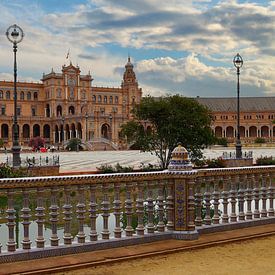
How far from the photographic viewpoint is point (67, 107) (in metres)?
117

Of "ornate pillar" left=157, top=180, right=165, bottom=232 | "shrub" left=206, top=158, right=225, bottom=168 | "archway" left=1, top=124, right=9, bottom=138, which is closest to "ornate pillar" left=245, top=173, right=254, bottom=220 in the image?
"ornate pillar" left=157, top=180, right=165, bottom=232

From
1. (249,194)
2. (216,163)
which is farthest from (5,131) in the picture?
(249,194)

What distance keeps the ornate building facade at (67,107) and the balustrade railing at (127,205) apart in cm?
8445

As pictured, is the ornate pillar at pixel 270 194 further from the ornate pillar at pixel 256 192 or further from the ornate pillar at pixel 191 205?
the ornate pillar at pixel 191 205

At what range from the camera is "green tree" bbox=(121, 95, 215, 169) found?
86.0 feet

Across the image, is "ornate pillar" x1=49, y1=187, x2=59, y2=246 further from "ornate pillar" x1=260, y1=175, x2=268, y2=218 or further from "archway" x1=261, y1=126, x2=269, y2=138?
"archway" x1=261, y1=126, x2=269, y2=138

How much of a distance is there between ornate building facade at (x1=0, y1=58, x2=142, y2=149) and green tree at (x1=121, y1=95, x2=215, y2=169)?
64788mm

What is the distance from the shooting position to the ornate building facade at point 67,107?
97.3 m

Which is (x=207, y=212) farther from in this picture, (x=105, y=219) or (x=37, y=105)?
(x=37, y=105)

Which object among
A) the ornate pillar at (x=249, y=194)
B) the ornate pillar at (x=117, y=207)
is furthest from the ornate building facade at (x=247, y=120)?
the ornate pillar at (x=117, y=207)

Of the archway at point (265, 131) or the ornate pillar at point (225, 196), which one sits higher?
the archway at point (265, 131)

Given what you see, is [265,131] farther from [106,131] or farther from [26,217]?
[26,217]

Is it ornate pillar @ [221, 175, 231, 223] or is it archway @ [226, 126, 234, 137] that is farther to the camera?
archway @ [226, 126, 234, 137]

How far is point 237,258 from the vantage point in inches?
243
